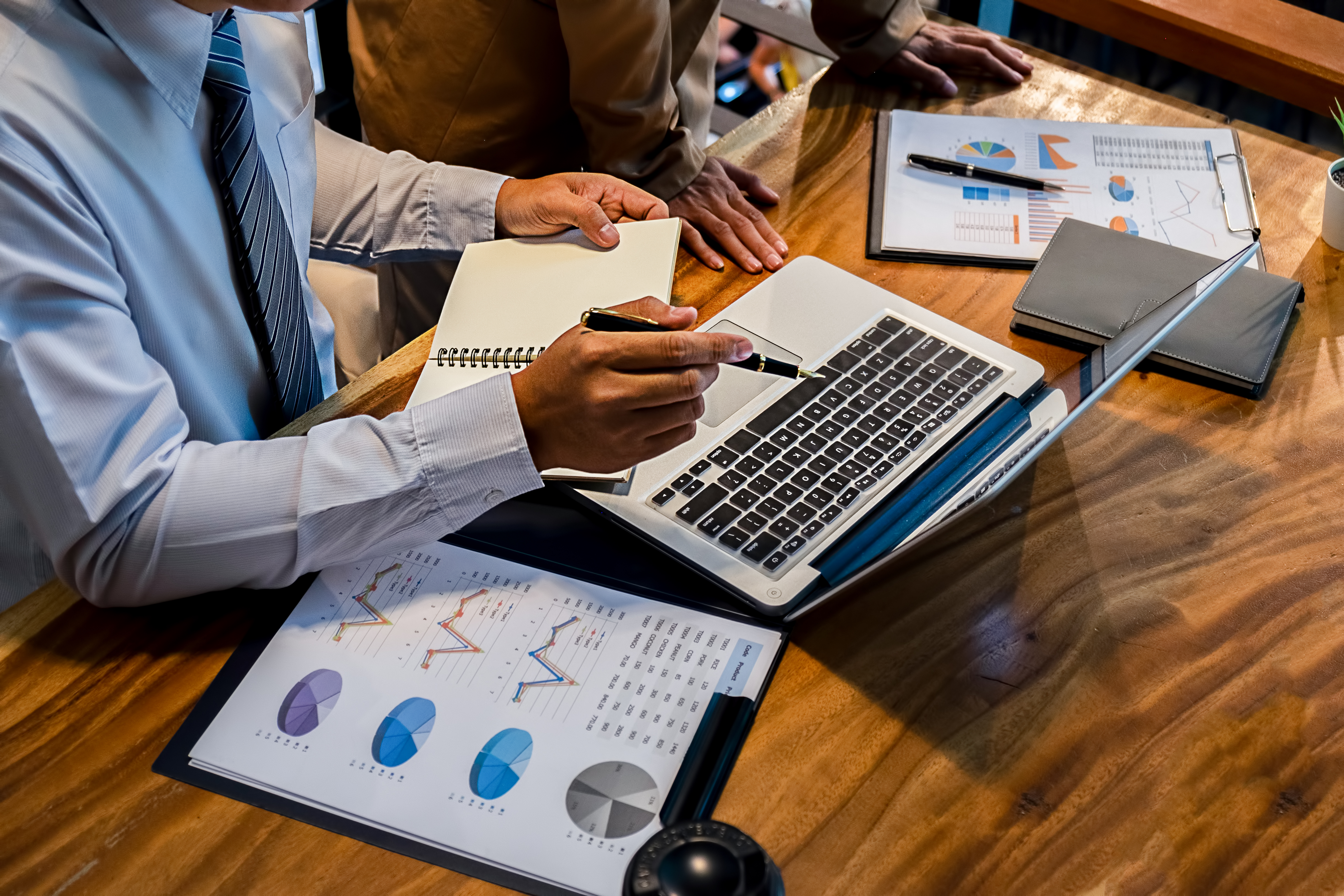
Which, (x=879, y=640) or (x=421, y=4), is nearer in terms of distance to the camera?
(x=879, y=640)

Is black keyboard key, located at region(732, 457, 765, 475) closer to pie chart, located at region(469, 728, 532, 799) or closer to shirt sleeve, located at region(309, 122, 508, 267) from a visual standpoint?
pie chart, located at region(469, 728, 532, 799)

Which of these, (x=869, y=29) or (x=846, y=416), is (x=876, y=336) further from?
(x=869, y=29)

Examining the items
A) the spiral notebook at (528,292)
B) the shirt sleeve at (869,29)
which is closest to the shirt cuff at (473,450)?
the spiral notebook at (528,292)

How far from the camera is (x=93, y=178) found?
88 centimetres

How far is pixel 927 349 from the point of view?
1.08 metres

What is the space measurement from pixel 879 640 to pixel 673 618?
0.56 feet

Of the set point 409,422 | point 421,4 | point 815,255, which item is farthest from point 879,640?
point 421,4

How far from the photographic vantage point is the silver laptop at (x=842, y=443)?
0.88 meters

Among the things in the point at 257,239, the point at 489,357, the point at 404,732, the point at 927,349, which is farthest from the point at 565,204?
the point at 404,732

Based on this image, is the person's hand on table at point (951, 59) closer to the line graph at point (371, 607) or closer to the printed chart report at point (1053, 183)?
the printed chart report at point (1053, 183)

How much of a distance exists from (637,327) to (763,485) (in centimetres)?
18

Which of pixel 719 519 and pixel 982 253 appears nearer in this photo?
pixel 719 519

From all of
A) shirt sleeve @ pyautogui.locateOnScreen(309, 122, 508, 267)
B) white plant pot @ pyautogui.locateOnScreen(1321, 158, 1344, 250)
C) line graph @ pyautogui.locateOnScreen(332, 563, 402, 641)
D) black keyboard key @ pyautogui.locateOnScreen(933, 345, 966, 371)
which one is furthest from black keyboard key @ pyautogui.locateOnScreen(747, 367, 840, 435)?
white plant pot @ pyautogui.locateOnScreen(1321, 158, 1344, 250)

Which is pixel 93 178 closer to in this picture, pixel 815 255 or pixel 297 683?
pixel 297 683
